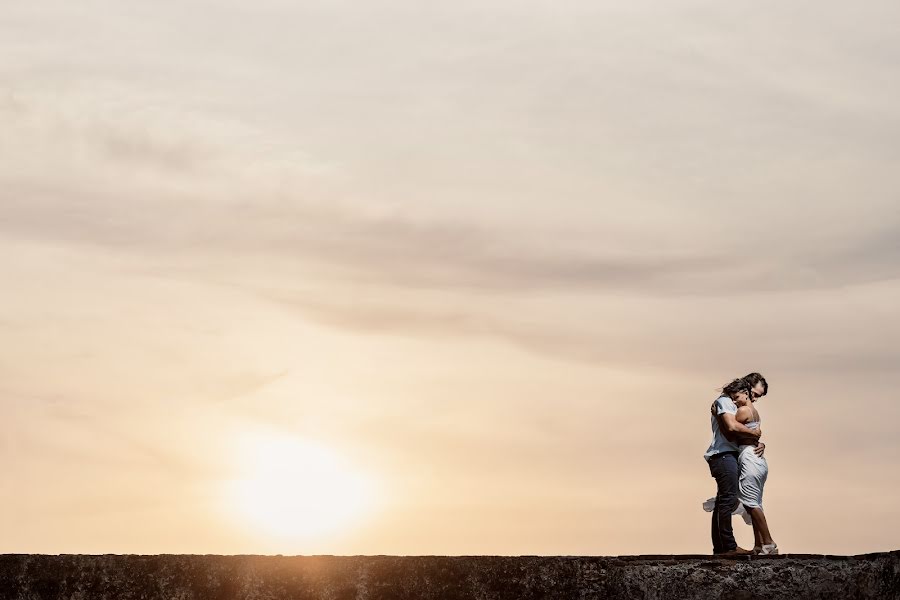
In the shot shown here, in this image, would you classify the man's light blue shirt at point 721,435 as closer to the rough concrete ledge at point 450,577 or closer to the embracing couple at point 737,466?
the embracing couple at point 737,466

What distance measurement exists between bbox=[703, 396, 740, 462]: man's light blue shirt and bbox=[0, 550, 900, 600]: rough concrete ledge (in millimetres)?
3563

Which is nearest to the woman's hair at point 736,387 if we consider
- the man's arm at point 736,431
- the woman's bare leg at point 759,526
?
the man's arm at point 736,431

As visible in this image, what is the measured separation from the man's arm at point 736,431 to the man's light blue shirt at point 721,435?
5 cm

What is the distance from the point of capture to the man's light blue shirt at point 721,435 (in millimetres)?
9688

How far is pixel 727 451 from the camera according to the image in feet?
31.7

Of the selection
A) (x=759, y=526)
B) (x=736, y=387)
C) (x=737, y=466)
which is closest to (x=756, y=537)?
(x=759, y=526)

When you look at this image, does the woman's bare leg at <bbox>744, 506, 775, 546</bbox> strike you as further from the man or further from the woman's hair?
the woman's hair

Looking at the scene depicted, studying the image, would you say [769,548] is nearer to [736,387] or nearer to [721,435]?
[721,435]

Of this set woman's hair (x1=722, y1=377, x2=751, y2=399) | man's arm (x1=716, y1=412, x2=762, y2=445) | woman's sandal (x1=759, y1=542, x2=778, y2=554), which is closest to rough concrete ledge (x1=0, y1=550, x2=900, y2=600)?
woman's sandal (x1=759, y1=542, x2=778, y2=554)

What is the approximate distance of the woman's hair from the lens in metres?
9.83

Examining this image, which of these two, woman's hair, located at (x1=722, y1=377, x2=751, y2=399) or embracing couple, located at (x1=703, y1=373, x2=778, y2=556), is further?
woman's hair, located at (x1=722, y1=377, x2=751, y2=399)

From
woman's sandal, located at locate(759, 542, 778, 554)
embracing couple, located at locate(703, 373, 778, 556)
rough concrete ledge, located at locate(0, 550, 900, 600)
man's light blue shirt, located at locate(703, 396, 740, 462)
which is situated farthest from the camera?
man's light blue shirt, located at locate(703, 396, 740, 462)

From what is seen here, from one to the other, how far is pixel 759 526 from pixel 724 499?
363mm

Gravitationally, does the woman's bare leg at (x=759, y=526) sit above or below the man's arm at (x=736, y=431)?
below
